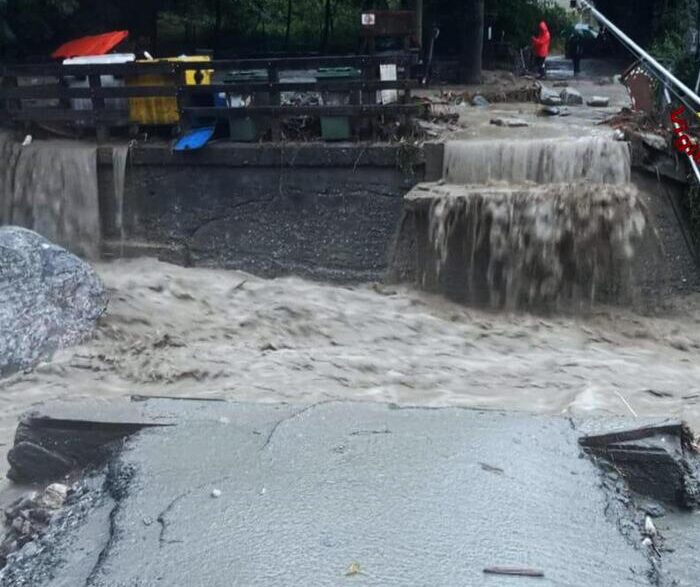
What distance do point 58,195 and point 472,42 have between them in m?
8.58

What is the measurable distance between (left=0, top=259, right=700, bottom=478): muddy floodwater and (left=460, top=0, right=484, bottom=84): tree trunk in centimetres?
771

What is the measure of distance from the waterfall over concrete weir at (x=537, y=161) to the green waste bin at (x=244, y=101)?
2.44m

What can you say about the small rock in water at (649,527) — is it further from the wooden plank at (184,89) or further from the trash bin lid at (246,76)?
the trash bin lid at (246,76)

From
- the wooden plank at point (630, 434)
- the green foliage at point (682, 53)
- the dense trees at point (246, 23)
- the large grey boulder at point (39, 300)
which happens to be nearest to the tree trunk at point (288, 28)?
the dense trees at point (246, 23)

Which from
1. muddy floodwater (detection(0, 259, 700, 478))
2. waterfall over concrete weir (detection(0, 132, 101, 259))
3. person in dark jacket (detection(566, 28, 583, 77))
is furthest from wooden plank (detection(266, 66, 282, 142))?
person in dark jacket (detection(566, 28, 583, 77))

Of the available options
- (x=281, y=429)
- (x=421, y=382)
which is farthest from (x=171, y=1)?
(x=281, y=429)

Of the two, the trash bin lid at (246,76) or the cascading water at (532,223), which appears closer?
the cascading water at (532,223)

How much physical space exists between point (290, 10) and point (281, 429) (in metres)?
16.2

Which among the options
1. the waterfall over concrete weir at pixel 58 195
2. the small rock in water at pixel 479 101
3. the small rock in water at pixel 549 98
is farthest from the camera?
the small rock in water at pixel 479 101

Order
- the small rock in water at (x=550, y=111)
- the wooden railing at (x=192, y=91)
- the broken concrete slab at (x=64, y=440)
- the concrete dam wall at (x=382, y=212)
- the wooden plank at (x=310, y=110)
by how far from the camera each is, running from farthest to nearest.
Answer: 1. the small rock in water at (x=550, y=111)
2. the wooden railing at (x=192, y=91)
3. the wooden plank at (x=310, y=110)
4. the concrete dam wall at (x=382, y=212)
5. the broken concrete slab at (x=64, y=440)

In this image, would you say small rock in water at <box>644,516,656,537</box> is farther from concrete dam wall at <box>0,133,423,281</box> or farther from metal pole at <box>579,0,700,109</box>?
concrete dam wall at <box>0,133,423,281</box>

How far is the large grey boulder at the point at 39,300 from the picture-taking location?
27.5 feet

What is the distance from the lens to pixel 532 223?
10148mm

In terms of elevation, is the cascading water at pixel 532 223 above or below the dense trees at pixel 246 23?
below
